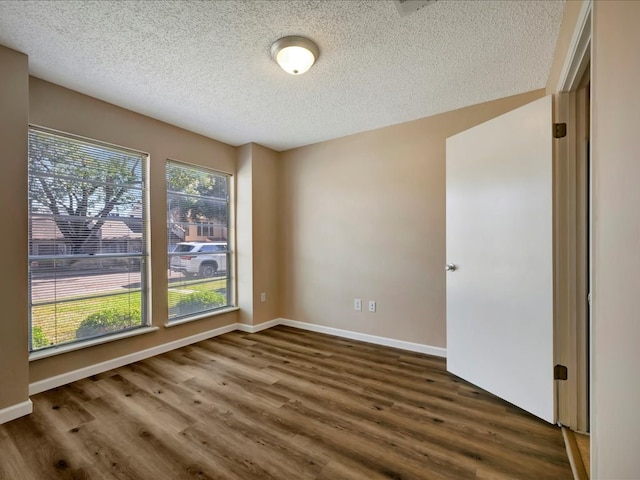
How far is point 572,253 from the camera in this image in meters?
1.75

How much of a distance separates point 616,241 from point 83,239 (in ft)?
11.3

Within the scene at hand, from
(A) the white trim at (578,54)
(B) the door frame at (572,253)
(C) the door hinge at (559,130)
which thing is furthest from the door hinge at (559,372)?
(A) the white trim at (578,54)

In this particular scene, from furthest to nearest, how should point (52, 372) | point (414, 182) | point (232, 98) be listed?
point (414, 182) → point (232, 98) → point (52, 372)

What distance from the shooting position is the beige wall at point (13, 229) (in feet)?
6.13

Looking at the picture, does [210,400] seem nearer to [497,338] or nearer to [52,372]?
[52,372]

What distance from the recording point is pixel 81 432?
1758 millimetres

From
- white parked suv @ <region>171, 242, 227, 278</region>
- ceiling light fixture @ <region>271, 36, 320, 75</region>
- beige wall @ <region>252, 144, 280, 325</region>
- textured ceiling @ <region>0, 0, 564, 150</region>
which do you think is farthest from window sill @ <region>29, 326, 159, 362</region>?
ceiling light fixture @ <region>271, 36, 320, 75</region>

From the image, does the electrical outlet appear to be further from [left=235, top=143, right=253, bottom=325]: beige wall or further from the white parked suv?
the white parked suv

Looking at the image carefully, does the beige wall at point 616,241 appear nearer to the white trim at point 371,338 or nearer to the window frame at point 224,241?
the white trim at point 371,338

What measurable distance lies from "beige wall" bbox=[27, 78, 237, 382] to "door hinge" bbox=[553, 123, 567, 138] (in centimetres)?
338

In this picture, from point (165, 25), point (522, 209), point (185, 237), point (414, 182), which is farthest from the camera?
point (185, 237)

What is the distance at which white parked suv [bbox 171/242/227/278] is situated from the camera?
3289mm

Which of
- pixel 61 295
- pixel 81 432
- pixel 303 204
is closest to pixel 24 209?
pixel 61 295

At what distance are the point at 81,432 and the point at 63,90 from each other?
8.53ft
